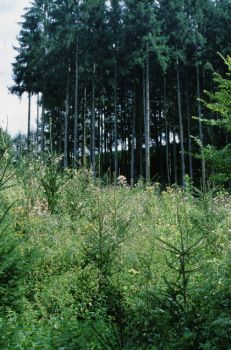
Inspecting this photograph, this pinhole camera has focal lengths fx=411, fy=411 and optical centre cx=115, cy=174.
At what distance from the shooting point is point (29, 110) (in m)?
39.5

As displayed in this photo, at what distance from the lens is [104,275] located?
291 inches

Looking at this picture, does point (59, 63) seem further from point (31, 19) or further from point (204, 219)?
point (204, 219)

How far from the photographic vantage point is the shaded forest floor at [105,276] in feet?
16.7

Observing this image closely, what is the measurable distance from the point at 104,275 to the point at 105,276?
30 mm

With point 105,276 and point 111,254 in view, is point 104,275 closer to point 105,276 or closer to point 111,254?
point 105,276

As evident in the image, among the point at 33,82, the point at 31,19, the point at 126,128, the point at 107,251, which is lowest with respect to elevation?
the point at 107,251

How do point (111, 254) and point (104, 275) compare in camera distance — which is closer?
point (104, 275)

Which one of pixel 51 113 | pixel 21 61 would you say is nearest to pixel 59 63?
pixel 21 61

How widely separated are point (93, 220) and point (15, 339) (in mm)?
4198

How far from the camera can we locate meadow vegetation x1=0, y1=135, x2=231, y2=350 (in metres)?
5.10

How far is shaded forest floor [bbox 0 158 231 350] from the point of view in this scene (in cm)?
510

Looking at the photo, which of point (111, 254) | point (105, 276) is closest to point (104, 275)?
point (105, 276)

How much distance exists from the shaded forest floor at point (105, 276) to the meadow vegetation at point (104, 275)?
0.06 feet

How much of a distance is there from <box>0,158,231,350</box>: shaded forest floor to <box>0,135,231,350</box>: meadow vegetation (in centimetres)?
2
